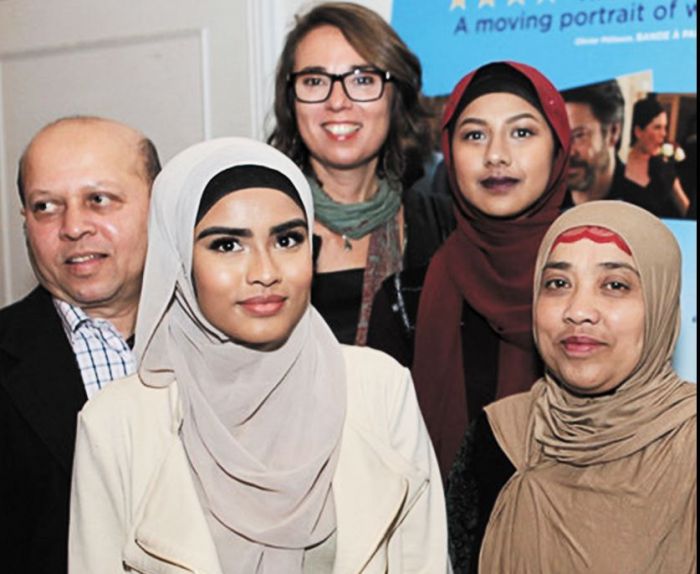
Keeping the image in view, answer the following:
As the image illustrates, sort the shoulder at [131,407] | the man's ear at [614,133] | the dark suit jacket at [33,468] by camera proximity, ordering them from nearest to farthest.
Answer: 1. the shoulder at [131,407]
2. the dark suit jacket at [33,468]
3. the man's ear at [614,133]

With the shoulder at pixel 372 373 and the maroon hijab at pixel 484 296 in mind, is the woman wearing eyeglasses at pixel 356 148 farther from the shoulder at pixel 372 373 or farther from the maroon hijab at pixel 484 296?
the shoulder at pixel 372 373

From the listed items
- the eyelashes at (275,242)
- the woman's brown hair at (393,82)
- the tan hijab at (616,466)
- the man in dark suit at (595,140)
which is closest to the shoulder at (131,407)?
the eyelashes at (275,242)

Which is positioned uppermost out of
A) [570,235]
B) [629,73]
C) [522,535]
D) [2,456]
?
[629,73]

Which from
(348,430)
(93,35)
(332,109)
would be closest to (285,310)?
(348,430)

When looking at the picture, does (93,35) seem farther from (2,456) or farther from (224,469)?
(224,469)

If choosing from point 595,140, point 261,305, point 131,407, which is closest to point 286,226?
point 261,305

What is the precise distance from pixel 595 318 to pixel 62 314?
1.14 meters

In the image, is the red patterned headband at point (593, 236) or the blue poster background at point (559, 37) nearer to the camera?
the red patterned headband at point (593, 236)

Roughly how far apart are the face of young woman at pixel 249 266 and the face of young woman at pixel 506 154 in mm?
636

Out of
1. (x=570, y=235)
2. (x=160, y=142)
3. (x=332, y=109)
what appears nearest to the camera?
(x=570, y=235)

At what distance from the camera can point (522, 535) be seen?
6.42ft

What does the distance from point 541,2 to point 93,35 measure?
1.69 m

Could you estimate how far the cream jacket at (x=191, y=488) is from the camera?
5.91 ft

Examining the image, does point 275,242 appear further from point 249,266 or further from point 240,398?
point 240,398
